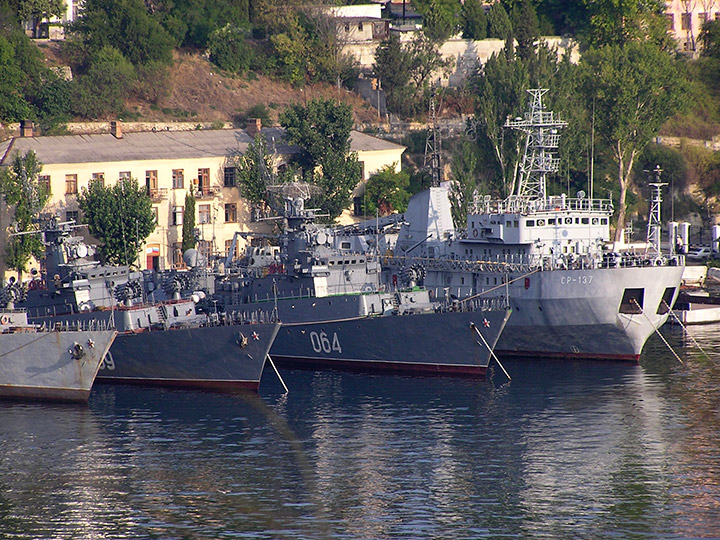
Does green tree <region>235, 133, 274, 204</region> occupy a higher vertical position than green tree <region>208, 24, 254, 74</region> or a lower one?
lower

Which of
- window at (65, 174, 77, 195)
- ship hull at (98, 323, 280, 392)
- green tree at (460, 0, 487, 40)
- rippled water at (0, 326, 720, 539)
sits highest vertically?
green tree at (460, 0, 487, 40)

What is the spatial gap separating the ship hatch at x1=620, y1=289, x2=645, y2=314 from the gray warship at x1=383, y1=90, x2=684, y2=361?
0.05 metres

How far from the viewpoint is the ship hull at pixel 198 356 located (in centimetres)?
4981

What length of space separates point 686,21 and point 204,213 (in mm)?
61342

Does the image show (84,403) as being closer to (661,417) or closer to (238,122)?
(661,417)

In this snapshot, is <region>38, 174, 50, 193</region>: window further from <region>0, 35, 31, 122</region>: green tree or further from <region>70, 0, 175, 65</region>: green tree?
<region>70, 0, 175, 65</region>: green tree

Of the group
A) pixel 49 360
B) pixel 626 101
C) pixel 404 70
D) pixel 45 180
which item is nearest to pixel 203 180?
pixel 45 180

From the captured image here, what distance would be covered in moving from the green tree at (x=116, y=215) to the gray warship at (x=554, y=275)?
20.0m

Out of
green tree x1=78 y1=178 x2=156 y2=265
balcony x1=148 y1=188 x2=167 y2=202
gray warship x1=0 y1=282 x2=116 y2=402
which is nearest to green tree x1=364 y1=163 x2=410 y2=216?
balcony x1=148 y1=188 x2=167 y2=202

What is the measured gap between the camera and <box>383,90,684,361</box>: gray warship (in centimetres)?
5650

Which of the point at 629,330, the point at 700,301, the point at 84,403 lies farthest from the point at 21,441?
the point at 700,301

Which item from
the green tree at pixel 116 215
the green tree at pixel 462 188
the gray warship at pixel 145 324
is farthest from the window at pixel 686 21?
the gray warship at pixel 145 324

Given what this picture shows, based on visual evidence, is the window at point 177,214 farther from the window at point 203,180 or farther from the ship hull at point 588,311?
the ship hull at point 588,311

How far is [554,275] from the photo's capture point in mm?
56562
